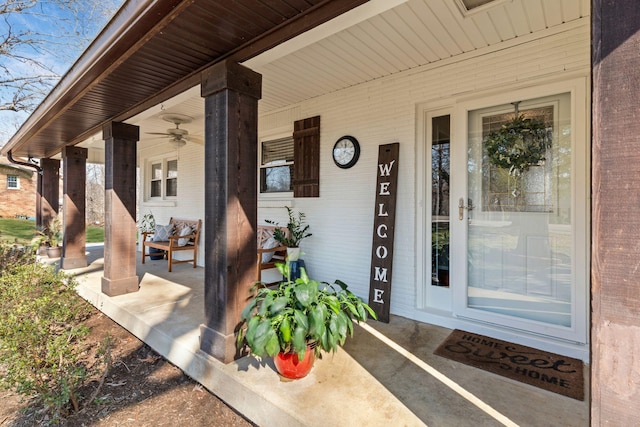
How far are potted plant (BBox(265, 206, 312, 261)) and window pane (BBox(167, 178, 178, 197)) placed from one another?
3434 millimetres

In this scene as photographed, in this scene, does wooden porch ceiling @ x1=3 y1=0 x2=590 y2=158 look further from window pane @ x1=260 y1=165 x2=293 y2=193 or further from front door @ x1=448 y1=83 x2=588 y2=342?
window pane @ x1=260 y1=165 x2=293 y2=193

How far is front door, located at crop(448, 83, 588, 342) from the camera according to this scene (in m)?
2.47

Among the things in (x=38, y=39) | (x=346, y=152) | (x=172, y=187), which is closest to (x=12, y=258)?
(x=172, y=187)

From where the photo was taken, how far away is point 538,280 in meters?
2.65

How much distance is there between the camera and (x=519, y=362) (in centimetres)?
232


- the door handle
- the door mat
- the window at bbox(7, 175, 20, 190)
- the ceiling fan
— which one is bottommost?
the door mat

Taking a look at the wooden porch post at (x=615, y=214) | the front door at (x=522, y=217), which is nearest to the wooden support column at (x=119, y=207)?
the front door at (x=522, y=217)

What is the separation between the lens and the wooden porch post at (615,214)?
0.91 m

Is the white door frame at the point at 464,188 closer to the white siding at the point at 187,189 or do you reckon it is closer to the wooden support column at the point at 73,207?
the white siding at the point at 187,189

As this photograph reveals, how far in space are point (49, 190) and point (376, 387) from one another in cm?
816

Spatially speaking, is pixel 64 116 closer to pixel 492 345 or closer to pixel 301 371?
pixel 301 371

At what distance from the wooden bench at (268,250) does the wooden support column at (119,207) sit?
5.09 feet

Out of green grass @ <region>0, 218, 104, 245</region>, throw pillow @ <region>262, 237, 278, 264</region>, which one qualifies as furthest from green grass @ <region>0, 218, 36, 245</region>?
throw pillow @ <region>262, 237, 278, 264</region>

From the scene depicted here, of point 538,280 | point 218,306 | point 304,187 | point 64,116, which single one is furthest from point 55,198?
point 538,280
